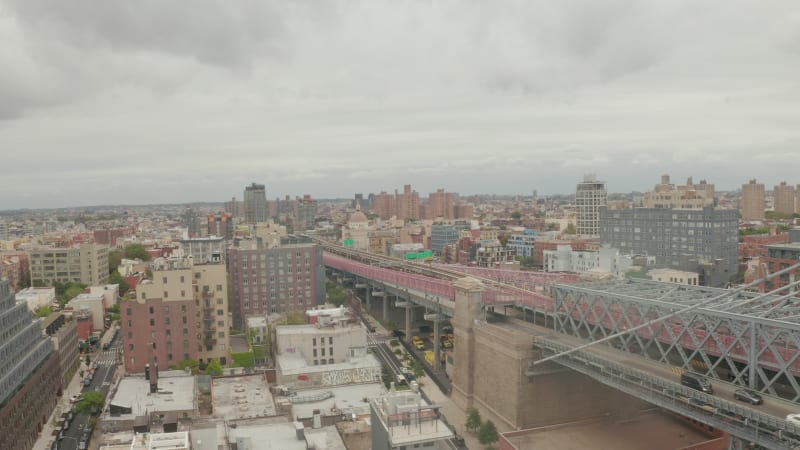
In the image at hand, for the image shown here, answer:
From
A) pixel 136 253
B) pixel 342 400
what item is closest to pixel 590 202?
pixel 136 253

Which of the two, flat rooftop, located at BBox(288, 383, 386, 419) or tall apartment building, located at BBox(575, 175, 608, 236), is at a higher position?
tall apartment building, located at BBox(575, 175, 608, 236)

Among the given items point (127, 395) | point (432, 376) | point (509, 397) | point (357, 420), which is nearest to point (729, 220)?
point (432, 376)

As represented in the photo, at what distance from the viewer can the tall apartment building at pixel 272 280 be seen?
80.9 meters

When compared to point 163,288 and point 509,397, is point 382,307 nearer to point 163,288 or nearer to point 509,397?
point 163,288

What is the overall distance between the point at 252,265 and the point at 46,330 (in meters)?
24.5

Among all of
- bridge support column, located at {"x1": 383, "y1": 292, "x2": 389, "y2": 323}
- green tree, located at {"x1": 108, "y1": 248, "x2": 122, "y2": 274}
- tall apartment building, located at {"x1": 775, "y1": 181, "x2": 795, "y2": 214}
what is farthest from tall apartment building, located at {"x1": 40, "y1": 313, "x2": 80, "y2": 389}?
tall apartment building, located at {"x1": 775, "y1": 181, "x2": 795, "y2": 214}

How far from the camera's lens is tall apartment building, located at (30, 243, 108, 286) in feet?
350

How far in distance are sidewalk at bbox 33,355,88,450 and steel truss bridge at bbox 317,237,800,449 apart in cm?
3591

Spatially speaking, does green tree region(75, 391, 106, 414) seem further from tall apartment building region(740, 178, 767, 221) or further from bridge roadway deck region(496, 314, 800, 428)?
tall apartment building region(740, 178, 767, 221)

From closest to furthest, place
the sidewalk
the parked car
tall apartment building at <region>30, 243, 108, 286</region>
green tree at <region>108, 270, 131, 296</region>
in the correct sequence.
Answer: the parked car < the sidewalk < green tree at <region>108, 270, 131, 296</region> < tall apartment building at <region>30, 243, 108, 286</region>

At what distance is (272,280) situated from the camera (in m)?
81.6

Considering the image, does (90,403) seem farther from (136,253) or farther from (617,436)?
(136,253)

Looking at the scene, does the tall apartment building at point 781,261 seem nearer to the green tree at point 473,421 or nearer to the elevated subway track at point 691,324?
the elevated subway track at point 691,324

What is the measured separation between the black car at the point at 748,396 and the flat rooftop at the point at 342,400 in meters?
22.0
